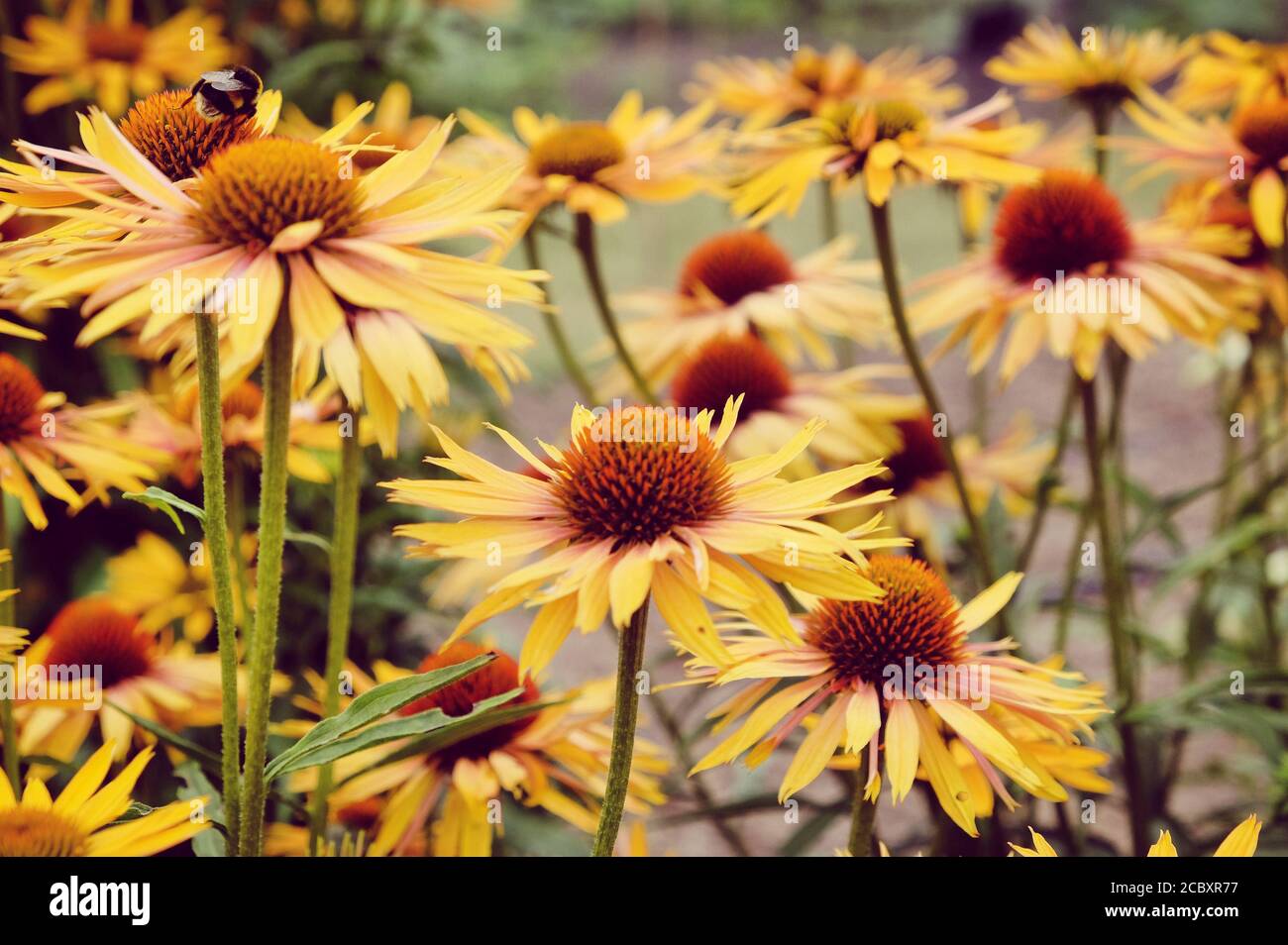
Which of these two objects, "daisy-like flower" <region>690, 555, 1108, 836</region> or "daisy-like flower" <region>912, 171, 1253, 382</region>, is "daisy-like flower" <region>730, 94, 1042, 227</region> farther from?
"daisy-like flower" <region>690, 555, 1108, 836</region>

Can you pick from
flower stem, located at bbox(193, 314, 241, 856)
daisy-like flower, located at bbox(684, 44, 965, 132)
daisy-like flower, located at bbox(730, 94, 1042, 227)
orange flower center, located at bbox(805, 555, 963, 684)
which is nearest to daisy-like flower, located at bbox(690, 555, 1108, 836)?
orange flower center, located at bbox(805, 555, 963, 684)

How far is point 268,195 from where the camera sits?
53cm

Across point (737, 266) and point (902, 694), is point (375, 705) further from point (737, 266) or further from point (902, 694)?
point (737, 266)

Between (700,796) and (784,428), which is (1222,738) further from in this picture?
(784,428)

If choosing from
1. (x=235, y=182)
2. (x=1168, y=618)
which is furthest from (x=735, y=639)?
(x=1168, y=618)

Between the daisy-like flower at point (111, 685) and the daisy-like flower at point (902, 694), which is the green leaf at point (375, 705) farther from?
the daisy-like flower at point (111, 685)

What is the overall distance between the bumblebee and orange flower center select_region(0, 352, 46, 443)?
255mm

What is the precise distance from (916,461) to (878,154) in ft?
1.42

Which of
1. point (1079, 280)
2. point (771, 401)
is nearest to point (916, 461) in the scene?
point (771, 401)

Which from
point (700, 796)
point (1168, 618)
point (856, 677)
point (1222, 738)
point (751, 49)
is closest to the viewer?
point (856, 677)

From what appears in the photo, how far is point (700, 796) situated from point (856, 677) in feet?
2.13

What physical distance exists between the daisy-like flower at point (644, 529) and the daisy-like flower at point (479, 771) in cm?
18
